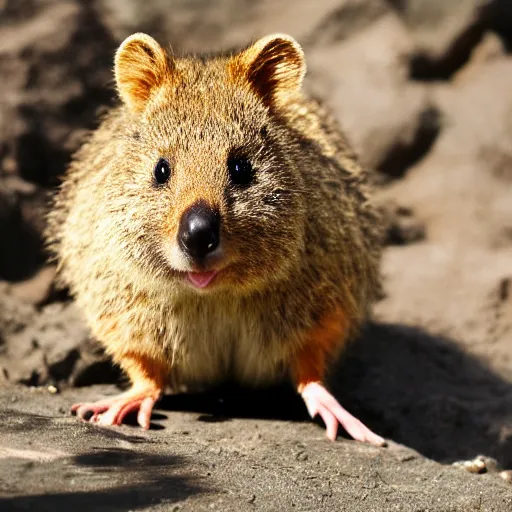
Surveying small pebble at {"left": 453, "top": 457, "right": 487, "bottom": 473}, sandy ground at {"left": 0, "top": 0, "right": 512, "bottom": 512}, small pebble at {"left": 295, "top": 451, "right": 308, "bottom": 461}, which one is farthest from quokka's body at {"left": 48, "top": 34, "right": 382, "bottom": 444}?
small pebble at {"left": 453, "top": 457, "right": 487, "bottom": 473}

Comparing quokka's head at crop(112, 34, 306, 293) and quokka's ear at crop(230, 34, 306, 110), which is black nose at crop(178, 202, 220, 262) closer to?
quokka's head at crop(112, 34, 306, 293)

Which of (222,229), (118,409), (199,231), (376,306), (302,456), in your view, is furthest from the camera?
(376,306)

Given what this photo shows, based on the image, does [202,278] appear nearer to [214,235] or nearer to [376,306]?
[214,235]

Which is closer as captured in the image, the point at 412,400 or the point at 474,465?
the point at 474,465

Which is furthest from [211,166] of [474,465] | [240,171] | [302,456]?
[474,465]

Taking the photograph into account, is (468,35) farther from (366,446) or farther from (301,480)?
(301,480)

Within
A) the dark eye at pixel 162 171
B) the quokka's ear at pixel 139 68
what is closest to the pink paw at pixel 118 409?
the dark eye at pixel 162 171
